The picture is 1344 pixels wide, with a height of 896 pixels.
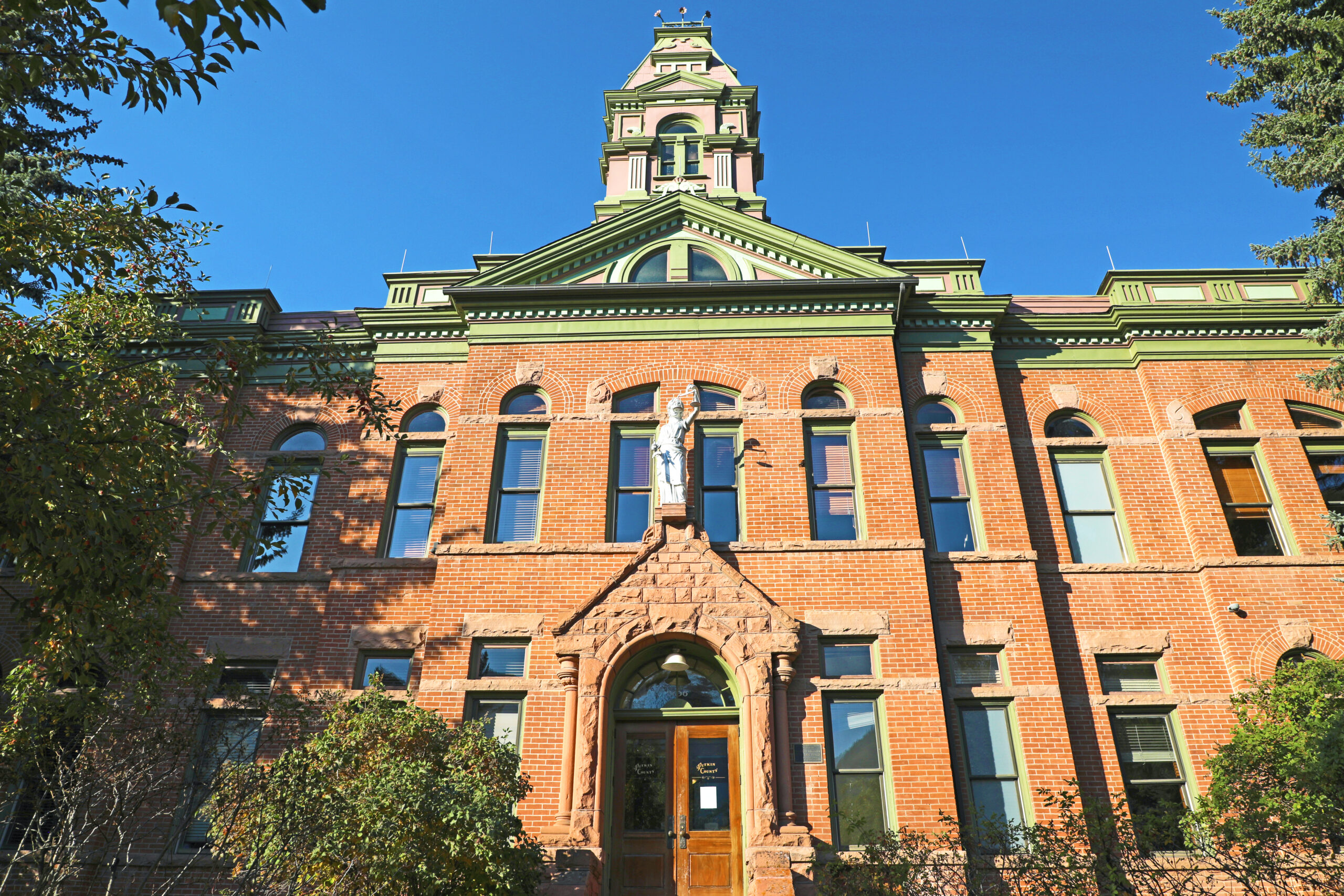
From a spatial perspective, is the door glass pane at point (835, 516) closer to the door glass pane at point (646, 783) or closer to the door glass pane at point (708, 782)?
the door glass pane at point (708, 782)

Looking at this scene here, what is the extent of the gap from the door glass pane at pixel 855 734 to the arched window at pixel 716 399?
17.8 ft

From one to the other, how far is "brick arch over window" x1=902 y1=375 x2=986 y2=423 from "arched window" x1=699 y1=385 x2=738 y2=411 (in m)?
3.12

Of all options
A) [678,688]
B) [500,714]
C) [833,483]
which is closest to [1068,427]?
[833,483]

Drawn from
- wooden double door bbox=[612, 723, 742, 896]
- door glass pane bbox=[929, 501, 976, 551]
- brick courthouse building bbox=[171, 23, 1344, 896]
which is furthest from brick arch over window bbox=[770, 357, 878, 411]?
wooden double door bbox=[612, 723, 742, 896]

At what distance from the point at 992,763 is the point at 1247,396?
28.5 ft

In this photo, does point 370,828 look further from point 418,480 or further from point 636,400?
point 636,400

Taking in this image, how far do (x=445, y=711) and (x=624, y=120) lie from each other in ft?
51.9

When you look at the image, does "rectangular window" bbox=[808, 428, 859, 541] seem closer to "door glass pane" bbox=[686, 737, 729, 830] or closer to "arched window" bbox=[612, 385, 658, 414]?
"arched window" bbox=[612, 385, 658, 414]

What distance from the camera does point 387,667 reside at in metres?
15.0

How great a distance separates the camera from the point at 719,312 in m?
17.2

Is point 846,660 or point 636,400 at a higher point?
point 636,400

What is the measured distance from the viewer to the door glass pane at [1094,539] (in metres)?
16.0

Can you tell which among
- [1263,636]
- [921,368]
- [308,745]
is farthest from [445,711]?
[1263,636]

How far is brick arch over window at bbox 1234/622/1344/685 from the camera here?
1448 cm
